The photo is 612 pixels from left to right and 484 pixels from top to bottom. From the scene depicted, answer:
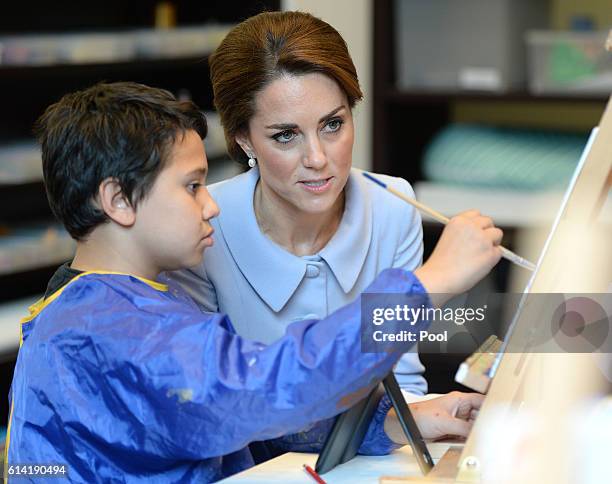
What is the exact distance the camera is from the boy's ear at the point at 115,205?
47.9 inches

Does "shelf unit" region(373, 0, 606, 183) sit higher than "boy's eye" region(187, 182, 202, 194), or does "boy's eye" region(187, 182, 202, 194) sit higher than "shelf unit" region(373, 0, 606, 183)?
"boy's eye" region(187, 182, 202, 194)

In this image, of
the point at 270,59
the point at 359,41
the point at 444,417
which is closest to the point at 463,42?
the point at 359,41

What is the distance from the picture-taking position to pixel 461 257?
1.12m

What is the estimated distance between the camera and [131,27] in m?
2.92

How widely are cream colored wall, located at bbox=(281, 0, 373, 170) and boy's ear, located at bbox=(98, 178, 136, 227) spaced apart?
1523 mm

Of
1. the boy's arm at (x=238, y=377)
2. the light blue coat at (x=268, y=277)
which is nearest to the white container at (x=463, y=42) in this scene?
the light blue coat at (x=268, y=277)

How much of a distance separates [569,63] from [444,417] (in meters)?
1.62

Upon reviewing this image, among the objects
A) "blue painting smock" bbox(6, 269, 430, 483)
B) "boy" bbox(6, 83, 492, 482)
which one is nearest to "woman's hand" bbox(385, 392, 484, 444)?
"boy" bbox(6, 83, 492, 482)

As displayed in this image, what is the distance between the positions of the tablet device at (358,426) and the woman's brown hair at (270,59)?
0.49m

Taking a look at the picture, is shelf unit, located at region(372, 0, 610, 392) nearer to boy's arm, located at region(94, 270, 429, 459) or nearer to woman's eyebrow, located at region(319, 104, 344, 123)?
woman's eyebrow, located at region(319, 104, 344, 123)

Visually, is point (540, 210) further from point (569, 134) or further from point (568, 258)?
point (568, 258)

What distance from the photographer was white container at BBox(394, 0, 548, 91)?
9.13ft

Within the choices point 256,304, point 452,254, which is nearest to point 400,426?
point 452,254

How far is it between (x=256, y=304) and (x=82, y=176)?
445mm
